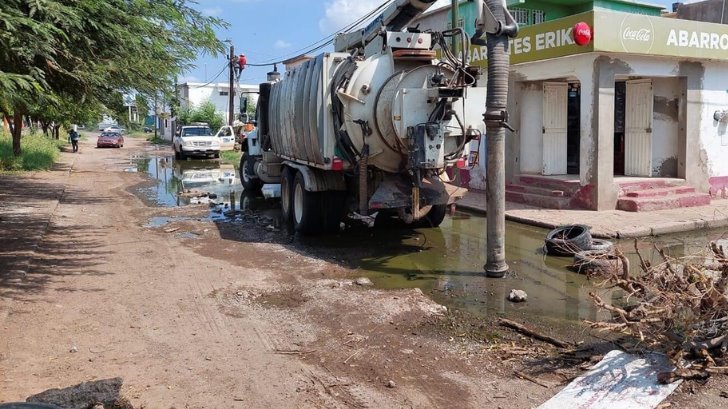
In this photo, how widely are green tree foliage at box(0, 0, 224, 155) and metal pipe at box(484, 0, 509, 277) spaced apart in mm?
3496

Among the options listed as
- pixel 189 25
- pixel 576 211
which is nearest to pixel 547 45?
pixel 576 211

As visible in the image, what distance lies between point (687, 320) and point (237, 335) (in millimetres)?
3694

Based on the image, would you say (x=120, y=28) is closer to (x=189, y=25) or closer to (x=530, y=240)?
(x=189, y=25)

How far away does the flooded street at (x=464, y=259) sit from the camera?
6.93 m

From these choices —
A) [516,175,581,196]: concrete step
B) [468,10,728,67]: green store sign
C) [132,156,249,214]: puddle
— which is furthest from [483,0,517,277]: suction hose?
[132,156,249,214]: puddle

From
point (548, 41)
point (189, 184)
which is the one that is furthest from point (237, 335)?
point (189, 184)

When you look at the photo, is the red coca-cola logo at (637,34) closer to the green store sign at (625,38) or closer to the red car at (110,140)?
the green store sign at (625,38)

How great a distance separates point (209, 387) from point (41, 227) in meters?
7.78

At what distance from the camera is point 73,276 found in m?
7.93

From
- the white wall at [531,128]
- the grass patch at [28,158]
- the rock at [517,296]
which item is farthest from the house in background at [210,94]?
the rock at [517,296]

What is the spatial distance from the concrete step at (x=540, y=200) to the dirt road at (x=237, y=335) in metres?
5.70

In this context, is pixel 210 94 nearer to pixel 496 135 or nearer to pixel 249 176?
pixel 249 176

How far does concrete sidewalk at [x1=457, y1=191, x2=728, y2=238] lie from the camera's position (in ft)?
34.7

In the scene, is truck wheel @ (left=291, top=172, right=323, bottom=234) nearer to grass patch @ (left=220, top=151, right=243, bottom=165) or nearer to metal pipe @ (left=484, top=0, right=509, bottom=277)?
metal pipe @ (left=484, top=0, right=509, bottom=277)
